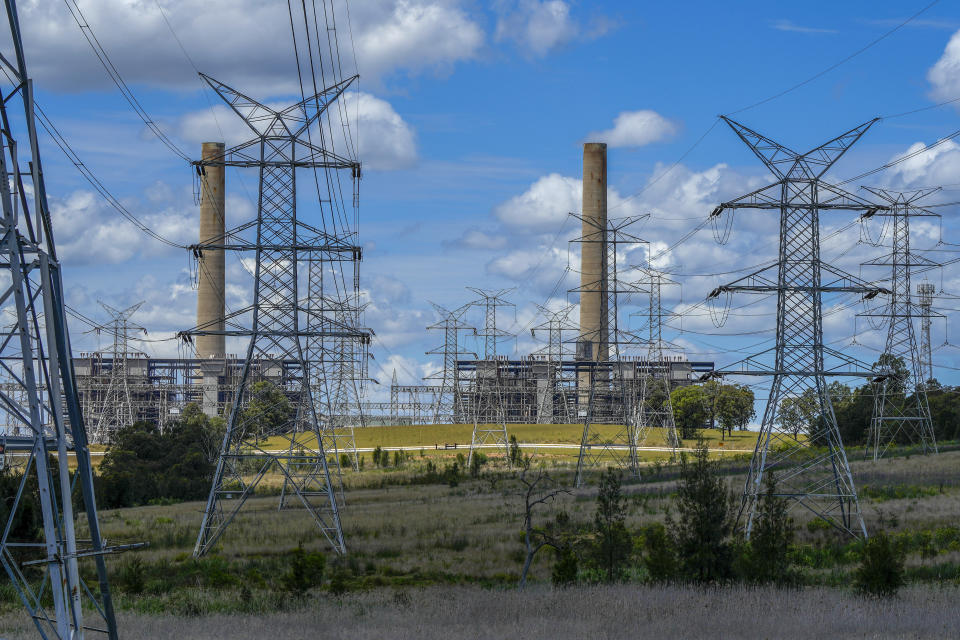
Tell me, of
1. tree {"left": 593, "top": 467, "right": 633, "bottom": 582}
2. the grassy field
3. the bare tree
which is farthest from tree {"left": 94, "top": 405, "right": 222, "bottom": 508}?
tree {"left": 593, "top": 467, "right": 633, "bottom": 582}

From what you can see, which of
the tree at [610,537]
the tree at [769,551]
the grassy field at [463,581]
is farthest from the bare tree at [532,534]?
the tree at [769,551]

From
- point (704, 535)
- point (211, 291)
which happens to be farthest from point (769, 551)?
point (211, 291)

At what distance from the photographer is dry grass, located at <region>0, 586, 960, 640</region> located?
51.2 ft

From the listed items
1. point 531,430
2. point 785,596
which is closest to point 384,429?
point 531,430

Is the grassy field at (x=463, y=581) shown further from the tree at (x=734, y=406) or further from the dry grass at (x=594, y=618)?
the tree at (x=734, y=406)

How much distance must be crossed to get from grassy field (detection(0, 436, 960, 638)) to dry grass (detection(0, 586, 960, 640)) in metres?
0.05

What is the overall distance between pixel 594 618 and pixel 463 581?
7.85 meters

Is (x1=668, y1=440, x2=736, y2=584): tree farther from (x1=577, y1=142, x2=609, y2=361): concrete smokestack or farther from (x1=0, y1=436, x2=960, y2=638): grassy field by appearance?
(x1=577, y1=142, x2=609, y2=361): concrete smokestack

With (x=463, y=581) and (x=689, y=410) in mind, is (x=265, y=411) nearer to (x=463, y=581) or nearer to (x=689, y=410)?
(x=463, y=581)

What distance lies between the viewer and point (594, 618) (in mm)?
16953

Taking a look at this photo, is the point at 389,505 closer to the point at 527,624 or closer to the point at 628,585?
the point at 628,585

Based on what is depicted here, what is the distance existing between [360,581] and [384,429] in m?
81.9

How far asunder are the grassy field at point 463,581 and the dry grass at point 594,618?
5 cm

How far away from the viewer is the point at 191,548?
32.5 meters
